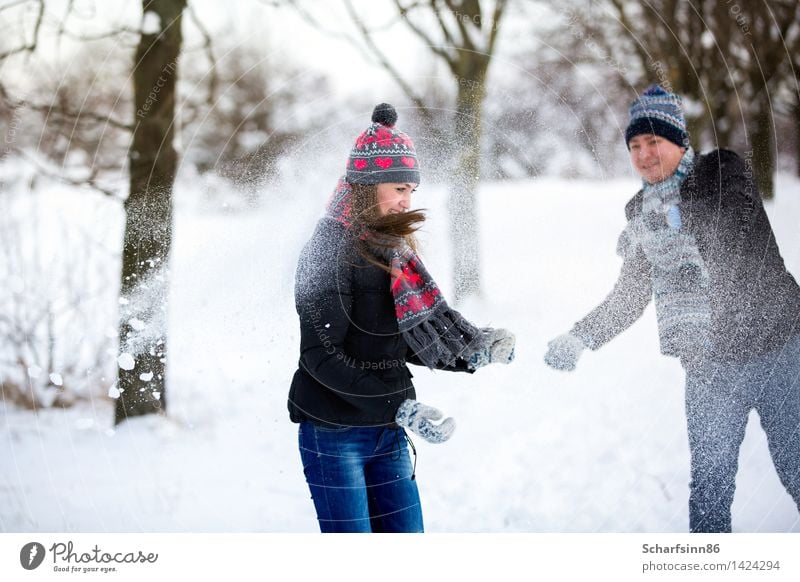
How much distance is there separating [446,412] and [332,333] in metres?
0.59

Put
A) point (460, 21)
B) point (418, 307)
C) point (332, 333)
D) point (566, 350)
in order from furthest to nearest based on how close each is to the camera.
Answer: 1. point (460, 21)
2. point (566, 350)
3. point (418, 307)
4. point (332, 333)

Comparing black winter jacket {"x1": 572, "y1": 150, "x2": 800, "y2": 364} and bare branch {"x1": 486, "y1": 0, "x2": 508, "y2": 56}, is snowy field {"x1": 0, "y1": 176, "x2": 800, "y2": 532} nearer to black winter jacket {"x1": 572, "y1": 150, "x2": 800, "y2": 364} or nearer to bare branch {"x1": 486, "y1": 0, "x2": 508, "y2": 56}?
black winter jacket {"x1": 572, "y1": 150, "x2": 800, "y2": 364}

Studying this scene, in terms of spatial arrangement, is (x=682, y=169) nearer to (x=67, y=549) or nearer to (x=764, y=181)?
(x=764, y=181)

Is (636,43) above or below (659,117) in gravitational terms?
above

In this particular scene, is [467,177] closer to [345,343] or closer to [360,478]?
[345,343]

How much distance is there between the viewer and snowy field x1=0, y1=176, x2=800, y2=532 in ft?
5.48

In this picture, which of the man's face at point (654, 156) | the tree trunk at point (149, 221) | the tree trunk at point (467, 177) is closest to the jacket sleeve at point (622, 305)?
the man's face at point (654, 156)

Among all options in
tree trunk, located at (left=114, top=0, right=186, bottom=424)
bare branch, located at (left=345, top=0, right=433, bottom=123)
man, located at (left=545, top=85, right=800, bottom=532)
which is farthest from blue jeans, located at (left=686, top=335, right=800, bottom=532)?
tree trunk, located at (left=114, top=0, right=186, bottom=424)

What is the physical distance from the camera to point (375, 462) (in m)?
1.31

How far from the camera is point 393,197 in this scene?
4.45ft

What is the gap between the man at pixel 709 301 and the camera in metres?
1.55

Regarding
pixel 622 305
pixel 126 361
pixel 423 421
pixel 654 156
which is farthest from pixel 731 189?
pixel 126 361

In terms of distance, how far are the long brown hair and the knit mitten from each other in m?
0.24

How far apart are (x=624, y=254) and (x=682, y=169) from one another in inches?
9.0
